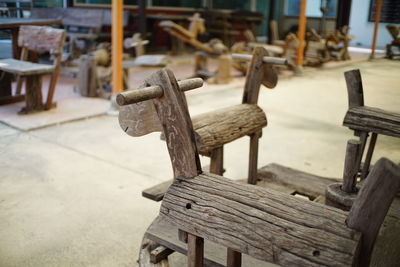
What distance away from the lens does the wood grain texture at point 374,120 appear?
8.12 ft

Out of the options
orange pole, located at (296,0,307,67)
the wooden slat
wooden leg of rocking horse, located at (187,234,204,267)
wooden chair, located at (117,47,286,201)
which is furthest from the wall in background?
orange pole, located at (296,0,307,67)

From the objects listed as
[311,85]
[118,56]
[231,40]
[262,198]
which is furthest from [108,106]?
[231,40]

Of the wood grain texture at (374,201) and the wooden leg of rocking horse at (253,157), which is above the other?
the wood grain texture at (374,201)

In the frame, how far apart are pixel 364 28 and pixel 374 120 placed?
77 centimetres

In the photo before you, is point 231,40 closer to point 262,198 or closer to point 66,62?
point 66,62

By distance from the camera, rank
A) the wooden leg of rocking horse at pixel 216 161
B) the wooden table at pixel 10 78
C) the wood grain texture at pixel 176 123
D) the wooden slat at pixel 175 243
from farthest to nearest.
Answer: the wooden table at pixel 10 78
the wooden leg of rocking horse at pixel 216 161
the wooden slat at pixel 175 243
the wood grain texture at pixel 176 123

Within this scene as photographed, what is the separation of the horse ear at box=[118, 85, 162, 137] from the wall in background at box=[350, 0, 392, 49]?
1.67 metres

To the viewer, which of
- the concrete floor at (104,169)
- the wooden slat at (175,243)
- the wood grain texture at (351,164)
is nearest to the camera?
the wood grain texture at (351,164)

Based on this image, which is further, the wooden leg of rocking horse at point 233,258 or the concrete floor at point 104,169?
the concrete floor at point 104,169

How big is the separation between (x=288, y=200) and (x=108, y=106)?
15.3 ft

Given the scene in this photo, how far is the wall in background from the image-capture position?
9.23 feet

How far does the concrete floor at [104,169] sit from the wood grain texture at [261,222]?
1.03 metres

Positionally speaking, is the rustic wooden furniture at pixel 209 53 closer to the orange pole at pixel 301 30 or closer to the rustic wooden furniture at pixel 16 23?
the orange pole at pixel 301 30

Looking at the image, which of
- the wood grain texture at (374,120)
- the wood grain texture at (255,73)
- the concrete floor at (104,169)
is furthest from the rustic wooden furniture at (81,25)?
the wood grain texture at (374,120)
